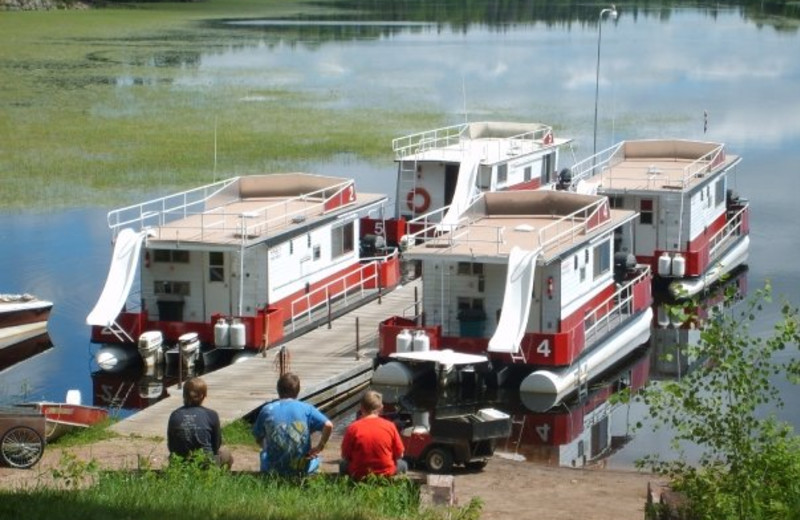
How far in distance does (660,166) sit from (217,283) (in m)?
14.8

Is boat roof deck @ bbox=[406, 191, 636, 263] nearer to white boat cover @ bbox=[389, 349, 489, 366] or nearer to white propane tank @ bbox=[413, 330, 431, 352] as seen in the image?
white propane tank @ bbox=[413, 330, 431, 352]

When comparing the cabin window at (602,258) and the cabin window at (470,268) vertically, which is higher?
the cabin window at (470,268)

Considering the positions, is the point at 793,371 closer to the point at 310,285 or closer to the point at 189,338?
the point at 189,338

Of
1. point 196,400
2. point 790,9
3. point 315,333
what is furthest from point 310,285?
point 790,9

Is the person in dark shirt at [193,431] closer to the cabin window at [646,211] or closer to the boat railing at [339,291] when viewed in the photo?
the boat railing at [339,291]

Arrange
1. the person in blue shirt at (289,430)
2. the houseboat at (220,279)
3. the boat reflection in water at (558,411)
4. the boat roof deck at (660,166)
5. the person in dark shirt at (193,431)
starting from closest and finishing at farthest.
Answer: the person in blue shirt at (289,430) < the person in dark shirt at (193,431) < the boat reflection in water at (558,411) < the houseboat at (220,279) < the boat roof deck at (660,166)

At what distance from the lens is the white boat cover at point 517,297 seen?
1147 inches

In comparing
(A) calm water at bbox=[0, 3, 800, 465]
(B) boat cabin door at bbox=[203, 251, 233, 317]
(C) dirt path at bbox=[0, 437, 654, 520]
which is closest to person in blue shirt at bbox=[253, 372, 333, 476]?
(C) dirt path at bbox=[0, 437, 654, 520]

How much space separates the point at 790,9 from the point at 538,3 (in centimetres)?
2687

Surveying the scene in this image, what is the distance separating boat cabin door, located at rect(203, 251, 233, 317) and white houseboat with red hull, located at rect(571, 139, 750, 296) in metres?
10.6

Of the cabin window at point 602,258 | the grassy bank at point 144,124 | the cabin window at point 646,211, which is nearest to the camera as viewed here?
the cabin window at point 602,258

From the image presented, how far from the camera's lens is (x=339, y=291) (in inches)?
1417

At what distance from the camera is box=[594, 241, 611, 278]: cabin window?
33094 millimetres

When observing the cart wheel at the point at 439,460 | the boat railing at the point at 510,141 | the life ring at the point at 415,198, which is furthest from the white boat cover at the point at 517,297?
the boat railing at the point at 510,141
